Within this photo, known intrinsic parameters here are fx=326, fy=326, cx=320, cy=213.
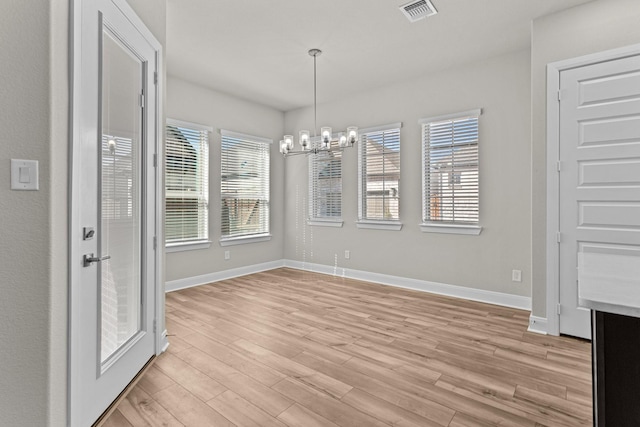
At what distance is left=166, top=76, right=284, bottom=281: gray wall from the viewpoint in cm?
463

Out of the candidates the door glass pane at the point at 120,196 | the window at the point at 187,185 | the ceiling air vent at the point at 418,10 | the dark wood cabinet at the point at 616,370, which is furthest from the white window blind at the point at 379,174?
the dark wood cabinet at the point at 616,370

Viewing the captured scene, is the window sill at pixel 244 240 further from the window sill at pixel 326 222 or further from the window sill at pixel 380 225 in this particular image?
the window sill at pixel 380 225

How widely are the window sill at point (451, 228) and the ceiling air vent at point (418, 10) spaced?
2461 mm

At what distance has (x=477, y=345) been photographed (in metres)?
2.81

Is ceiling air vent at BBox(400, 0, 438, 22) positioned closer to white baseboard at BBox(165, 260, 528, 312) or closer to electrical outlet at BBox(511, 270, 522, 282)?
electrical outlet at BBox(511, 270, 522, 282)

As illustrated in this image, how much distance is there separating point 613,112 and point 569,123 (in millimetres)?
297

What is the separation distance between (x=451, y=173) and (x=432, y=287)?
1.56 metres

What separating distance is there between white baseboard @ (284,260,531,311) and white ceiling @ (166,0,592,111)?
288 cm

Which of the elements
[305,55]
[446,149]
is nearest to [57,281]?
[305,55]

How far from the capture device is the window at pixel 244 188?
17.3ft

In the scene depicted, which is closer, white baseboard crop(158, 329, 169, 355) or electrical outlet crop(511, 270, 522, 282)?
white baseboard crop(158, 329, 169, 355)

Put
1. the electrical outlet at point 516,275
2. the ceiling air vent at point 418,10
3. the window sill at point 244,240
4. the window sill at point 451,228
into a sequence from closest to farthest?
the ceiling air vent at point 418,10
the electrical outlet at point 516,275
the window sill at point 451,228
the window sill at point 244,240
